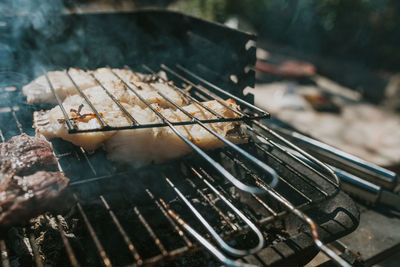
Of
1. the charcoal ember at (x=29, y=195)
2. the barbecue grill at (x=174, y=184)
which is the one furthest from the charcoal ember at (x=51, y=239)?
the charcoal ember at (x=29, y=195)

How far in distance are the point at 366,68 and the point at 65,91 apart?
11.3m

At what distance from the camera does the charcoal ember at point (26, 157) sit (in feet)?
7.75

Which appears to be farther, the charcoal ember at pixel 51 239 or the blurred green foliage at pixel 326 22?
the blurred green foliage at pixel 326 22

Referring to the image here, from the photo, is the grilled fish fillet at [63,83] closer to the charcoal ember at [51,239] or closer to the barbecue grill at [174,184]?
the barbecue grill at [174,184]

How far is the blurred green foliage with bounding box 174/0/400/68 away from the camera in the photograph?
11.3 metres

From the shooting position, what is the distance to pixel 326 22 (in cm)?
1231

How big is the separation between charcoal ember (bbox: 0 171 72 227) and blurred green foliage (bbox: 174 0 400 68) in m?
9.37

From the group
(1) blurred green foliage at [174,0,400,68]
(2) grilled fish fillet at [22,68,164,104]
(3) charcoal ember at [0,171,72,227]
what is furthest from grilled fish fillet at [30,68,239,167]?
(1) blurred green foliage at [174,0,400,68]

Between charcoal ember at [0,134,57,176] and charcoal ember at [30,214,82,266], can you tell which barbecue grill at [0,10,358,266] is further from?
charcoal ember at [0,134,57,176]

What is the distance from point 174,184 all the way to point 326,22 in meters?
11.7

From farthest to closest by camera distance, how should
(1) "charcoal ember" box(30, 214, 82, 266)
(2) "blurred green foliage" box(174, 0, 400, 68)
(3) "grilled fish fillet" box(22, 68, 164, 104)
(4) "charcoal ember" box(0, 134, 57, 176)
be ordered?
1. (2) "blurred green foliage" box(174, 0, 400, 68)
2. (3) "grilled fish fillet" box(22, 68, 164, 104)
3. (1) "charcoal ember" box(30, 214, 82, 266)
4. (4) "charcoal ember" box(0, 134, 57, 176)

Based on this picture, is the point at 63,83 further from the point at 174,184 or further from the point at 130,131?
the point at 174,184

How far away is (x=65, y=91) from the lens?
135 inches

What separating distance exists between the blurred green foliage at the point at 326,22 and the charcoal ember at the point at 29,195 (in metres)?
9.37
